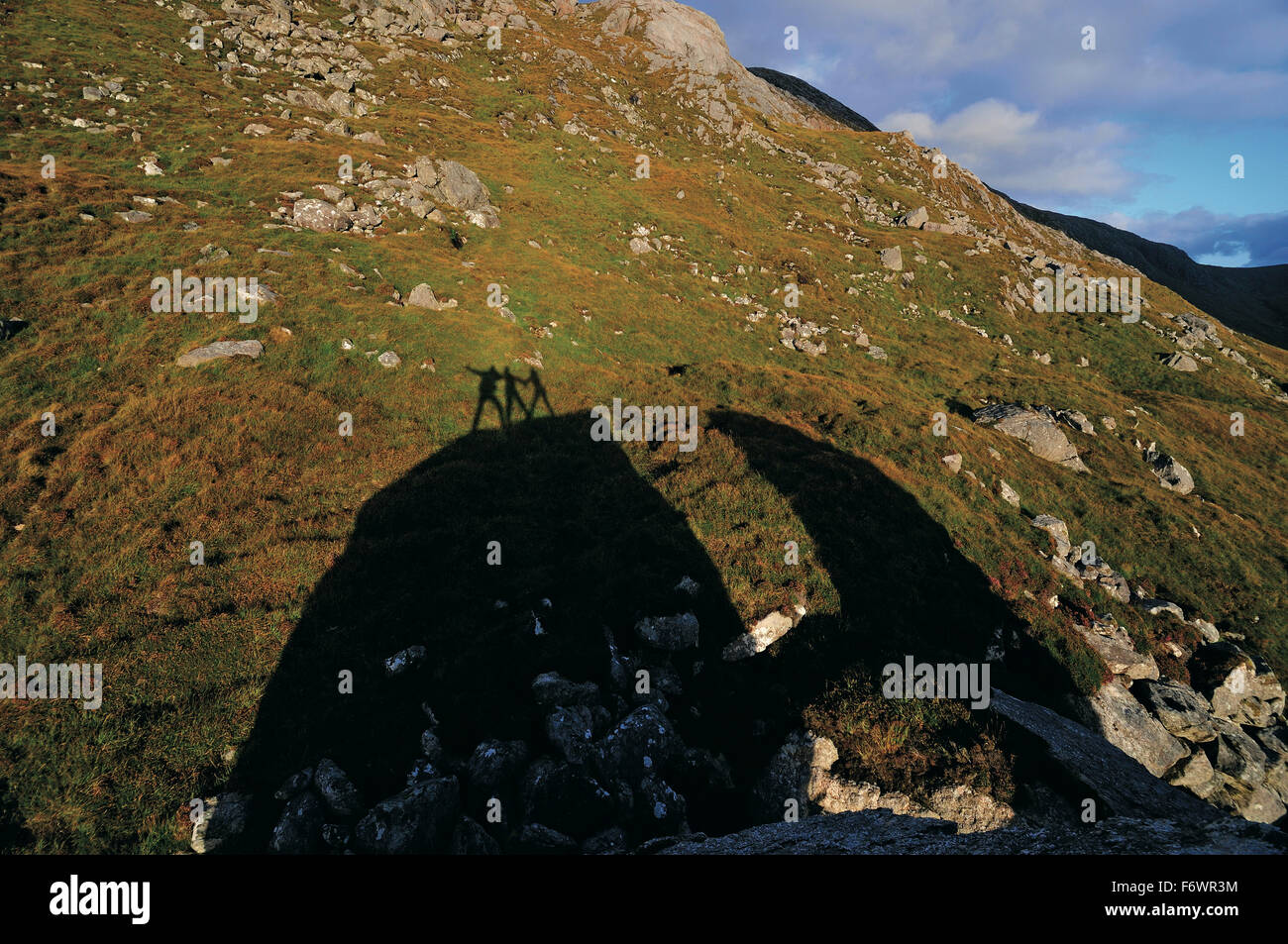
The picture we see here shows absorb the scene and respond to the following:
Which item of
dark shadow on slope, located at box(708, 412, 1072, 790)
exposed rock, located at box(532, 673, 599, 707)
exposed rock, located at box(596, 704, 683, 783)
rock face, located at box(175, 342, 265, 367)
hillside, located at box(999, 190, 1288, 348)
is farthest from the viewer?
hillside, located at box(999, 190, 1288, 348)

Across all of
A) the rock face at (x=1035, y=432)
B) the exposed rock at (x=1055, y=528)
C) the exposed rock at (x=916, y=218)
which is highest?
the exposed rock at (x=916, y=218)

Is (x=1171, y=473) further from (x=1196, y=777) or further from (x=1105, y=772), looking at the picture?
(x=1105, y=772)

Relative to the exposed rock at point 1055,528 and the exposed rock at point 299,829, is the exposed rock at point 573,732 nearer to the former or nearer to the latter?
the exposed rock at point 299,829

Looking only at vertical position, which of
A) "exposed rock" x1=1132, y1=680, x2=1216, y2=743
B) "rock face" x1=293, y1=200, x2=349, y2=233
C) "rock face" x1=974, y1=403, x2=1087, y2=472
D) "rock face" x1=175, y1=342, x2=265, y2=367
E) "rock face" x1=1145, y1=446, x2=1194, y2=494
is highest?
"rock face" x1=293, y1=200, x2=349, y2=233

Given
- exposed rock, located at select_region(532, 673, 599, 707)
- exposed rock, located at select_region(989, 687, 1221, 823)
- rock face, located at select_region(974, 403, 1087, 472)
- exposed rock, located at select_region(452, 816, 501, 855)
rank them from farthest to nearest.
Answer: rock face, located at select_region(974, 403, 1087, 472), exposed rock, located at select_region(532, 673, 599, 707), exposed rock, located at select_region(989, 687, 1221, 823), exposed rock, located at select_region(452, 816, 501, 855)

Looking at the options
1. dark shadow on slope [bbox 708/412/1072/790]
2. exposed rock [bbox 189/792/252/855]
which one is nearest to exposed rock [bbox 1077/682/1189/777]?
dark shadow on slope [bbox 708/412/1072/790]

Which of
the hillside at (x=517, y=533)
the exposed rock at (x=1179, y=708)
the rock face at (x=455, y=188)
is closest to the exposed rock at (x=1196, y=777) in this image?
the hillside at (x=517, y=533)

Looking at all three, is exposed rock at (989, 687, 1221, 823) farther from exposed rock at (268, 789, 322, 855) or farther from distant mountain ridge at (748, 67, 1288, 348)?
distant mountain ridge at (748, 67, 1288, 348)
